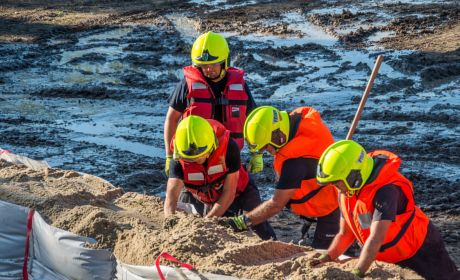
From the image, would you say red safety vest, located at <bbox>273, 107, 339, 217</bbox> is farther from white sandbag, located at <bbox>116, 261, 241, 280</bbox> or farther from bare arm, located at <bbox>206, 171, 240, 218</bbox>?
white sandbag, located at <bbox>116, 261, 241, 280</bbox>

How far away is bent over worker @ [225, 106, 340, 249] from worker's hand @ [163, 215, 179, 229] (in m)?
0.49

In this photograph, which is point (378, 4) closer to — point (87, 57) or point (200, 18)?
point (200, 18)

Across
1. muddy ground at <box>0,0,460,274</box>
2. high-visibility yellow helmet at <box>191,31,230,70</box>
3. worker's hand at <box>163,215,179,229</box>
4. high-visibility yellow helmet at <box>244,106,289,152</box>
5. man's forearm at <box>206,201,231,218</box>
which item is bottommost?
muddy ground at <box>0,0,460,274</box>

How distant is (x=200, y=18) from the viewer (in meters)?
21.1

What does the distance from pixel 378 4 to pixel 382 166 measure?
1520cm

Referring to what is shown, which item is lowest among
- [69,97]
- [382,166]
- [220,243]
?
[69,97]

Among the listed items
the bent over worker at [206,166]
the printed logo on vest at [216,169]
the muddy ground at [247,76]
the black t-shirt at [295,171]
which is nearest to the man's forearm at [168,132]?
the bent over worker at [206,166]

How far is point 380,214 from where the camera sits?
5.69 metres

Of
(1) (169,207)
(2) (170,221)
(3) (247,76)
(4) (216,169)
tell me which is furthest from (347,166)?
(3) (247,76)

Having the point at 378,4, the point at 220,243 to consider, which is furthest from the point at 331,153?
the point at 378,4

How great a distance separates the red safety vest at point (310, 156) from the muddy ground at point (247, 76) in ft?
7.40

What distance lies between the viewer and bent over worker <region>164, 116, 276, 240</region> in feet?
22.3

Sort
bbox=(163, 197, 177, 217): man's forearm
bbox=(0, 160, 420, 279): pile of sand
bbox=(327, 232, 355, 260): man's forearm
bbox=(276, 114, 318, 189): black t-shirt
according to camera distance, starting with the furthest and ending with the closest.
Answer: bbox=(163, 197, 177, 217): man's forearm < bbox=(276, 114, 318, 189): black t-shirt < bbox=(327, 232, 355, 260): man's forearm < bbox=(0, 160, 420, 279): pile of sand

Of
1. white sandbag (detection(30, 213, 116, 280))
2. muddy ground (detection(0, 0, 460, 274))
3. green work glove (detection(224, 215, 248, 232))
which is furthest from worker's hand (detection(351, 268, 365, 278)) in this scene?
muddy ground (detection(0, 0, 460, 274))
